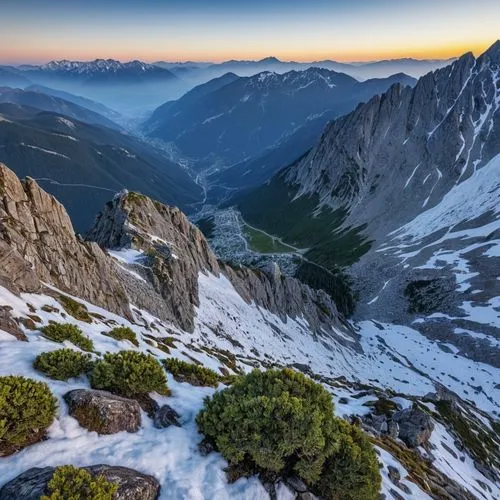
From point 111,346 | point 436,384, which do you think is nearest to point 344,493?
point 111,346

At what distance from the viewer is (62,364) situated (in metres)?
17.2

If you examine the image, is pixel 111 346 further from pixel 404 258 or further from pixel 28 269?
pixel 404 258

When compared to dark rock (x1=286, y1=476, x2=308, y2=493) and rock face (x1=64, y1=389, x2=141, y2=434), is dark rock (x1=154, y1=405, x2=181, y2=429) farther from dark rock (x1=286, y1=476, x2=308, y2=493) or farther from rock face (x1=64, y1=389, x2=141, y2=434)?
dark rock (x1=286, y1=476, x2=308, y2=493)

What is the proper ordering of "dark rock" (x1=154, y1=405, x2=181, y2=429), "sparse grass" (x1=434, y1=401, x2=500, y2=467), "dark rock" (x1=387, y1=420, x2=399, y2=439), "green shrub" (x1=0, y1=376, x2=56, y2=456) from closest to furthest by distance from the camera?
"green shrub" (x1=0, y1=376, x2=56, y2=456), "dark rock" (x1=154, y1=405, x2=181, y2=429), "dark rock" (x1=387, y1=420, x2=399, y2=439), "sparse grass" (x1=434, y1=401, x2=500, y2=467)

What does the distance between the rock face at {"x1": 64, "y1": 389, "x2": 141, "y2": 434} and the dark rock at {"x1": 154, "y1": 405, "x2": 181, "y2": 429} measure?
1.02 m

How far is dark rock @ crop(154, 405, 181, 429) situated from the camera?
666 inches

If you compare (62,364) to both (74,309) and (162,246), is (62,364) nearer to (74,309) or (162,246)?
(74,309)

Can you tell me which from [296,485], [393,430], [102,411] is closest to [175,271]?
[393,430]

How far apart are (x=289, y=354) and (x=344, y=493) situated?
56.1 m

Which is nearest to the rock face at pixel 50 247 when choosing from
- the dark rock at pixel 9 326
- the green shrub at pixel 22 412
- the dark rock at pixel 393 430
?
the dark rock at pixel 9 326

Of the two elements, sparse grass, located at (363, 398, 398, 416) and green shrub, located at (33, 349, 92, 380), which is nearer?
green shrub, located at (33, 349, 92, 380)

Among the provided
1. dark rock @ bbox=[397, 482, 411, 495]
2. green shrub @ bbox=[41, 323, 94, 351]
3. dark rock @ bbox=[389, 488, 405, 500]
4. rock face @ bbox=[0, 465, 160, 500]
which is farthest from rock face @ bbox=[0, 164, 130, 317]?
dark rock @ bbox=[397, 482, 411, 495]

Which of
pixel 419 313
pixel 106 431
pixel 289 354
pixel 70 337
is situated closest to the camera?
pixel 106 431

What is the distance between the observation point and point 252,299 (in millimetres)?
85812
